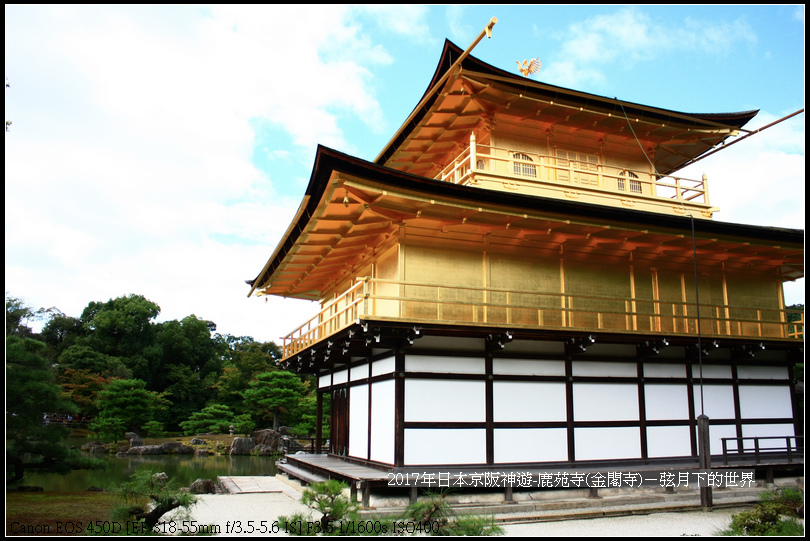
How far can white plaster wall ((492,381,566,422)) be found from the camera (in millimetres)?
13297

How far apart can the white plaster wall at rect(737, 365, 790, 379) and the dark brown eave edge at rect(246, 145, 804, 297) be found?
3698 mm

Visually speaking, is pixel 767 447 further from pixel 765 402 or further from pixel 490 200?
pixel 490 200

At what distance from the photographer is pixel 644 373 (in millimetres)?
14828

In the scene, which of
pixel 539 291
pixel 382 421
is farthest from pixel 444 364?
pixel 539 291

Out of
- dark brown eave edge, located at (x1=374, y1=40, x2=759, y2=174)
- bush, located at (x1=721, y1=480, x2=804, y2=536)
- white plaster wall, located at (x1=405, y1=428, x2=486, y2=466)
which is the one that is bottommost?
bush, located at (x1=721, y1=480, x2=804, y2=536)

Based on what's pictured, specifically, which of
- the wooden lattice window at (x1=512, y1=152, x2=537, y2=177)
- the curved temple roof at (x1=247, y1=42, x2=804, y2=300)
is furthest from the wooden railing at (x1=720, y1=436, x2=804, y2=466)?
the wooden lattice window at (x1=512, y1=152, x2=537, y2=177)

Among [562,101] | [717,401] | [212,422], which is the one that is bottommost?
[212,422]

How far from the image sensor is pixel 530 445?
13.3 metres

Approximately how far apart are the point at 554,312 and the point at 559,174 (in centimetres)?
438

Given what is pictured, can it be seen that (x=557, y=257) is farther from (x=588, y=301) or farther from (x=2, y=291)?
(x=2, y=291)

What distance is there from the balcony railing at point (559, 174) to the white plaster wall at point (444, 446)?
649 cm

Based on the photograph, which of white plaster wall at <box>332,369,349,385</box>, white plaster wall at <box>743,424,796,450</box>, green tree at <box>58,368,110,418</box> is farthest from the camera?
green tree at <box>58,368,110,418</box>

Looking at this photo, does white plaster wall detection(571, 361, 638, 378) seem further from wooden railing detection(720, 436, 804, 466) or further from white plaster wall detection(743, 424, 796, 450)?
white plaster wall detection(743, 424, 796, 450)

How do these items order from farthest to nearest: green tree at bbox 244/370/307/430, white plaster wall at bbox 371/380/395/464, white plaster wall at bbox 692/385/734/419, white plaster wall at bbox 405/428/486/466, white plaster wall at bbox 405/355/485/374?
green tree at bbox 244/370/307/430
white plaster wall at bbox 692/385/734/419
white plaster wall at bbox 371/380/395/464
white plaster wall at bbox 405/355/485/374
white plaster wall at bbox 405/428/486/466
